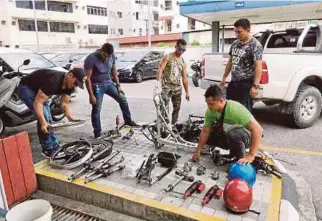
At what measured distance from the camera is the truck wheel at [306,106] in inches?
203

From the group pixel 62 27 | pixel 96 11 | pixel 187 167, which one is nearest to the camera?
pixel 187 167

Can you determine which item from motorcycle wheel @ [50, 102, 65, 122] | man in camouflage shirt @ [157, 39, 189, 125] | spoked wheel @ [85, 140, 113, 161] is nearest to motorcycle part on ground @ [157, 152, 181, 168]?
spoked wheel @ [85, 140, 113, 161]

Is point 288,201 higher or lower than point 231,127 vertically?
lower

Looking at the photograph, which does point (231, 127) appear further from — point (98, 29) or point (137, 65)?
point (98, 29)

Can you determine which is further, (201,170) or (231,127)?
(201,170)

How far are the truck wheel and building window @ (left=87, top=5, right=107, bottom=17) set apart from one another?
38.7 meters

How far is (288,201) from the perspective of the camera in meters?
2.95

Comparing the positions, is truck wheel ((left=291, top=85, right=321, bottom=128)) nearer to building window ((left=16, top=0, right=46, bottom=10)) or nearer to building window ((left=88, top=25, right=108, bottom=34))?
building window ((left=16, top=0, right=46, bottom=10))

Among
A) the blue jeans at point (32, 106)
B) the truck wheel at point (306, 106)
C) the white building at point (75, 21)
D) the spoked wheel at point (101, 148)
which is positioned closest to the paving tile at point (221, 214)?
the spoked wheel at point (101, 148)

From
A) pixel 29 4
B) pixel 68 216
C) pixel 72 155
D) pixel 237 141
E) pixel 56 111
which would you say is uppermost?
pixel 29 4

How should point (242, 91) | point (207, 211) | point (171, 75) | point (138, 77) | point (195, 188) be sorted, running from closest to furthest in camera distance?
point (207, 211) → point (195, 188) → point (242, 91) → point (171, 75) → point (138, 77)

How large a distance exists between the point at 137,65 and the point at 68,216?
35.6 ft

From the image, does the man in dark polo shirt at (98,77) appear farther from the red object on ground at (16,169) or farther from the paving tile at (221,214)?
the paving tile at (221,214)

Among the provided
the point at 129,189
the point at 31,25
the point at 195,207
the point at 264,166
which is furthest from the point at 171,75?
the point at 31,25
